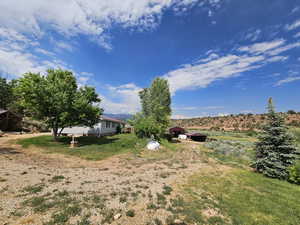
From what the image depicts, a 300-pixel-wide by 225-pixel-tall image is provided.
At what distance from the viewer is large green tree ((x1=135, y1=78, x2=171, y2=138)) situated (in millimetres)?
19078

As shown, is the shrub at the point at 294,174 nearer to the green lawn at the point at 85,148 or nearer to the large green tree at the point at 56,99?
the green lawn at the point at 85,148

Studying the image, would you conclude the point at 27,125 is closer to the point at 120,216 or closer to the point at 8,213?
the point at 8,213

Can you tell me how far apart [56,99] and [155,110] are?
13032 millimetres

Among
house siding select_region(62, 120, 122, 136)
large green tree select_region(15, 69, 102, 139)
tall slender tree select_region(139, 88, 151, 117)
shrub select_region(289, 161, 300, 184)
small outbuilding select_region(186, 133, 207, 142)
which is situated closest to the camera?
shrub select_region(289, 161, 300, 184)

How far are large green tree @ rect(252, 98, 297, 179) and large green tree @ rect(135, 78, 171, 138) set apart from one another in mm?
11433

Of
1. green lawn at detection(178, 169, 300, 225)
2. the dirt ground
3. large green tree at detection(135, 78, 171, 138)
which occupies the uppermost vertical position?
large green tree at detection(135, 78, 171, 138)

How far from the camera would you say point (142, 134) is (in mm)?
20094

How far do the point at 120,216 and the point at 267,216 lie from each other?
15.6ft

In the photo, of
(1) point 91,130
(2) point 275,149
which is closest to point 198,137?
(2) point 275,149

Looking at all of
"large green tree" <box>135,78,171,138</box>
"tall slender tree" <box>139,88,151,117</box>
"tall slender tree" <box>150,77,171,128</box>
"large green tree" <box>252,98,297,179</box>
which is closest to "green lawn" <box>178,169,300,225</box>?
"large green tree" <box>252,98,297,179</box>

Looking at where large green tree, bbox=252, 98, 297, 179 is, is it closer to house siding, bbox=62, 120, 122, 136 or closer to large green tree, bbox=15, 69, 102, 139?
large green tree, bbox=15, 69, 102, 139

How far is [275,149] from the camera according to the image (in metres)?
8.98

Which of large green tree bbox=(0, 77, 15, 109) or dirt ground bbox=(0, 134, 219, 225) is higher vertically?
large green tree bbox=(0, 77, 15, 109)

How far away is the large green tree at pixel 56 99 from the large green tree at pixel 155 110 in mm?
6809
